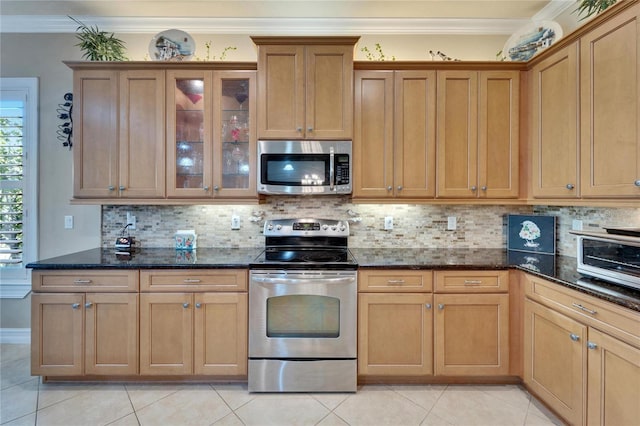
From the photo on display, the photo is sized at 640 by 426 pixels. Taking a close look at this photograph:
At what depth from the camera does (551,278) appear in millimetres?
1829

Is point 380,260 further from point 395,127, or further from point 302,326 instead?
point 395,127

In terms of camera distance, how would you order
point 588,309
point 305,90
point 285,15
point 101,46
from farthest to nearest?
point 285,15, point 101,46, point 305,90, point 588,309

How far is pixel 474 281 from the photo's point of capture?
2.16 meters

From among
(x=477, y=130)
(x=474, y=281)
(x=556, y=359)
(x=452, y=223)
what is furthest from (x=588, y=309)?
(x=477, y=130)

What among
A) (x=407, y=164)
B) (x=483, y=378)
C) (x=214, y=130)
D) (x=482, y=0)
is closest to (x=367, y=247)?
(x=407, y=164)

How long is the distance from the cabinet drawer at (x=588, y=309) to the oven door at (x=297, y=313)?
1.21 m

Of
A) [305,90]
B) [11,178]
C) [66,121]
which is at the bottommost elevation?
[11,178]

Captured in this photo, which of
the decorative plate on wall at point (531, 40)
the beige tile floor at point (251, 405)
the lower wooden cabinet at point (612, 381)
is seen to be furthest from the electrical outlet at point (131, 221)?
the decorative plate on wall at point (531, 40)

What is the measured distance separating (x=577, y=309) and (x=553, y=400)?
657mm

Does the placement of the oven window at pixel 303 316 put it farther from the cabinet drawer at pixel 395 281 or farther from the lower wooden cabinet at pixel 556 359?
the lower wooden cabinet at pixel 556 359

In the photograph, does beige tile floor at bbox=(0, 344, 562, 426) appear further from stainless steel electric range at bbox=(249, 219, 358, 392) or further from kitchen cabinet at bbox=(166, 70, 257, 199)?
kitchen cabinet at bbox=(166, 70, 257, 199)

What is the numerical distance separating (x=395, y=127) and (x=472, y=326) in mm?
1635

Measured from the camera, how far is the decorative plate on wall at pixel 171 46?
2.56 meters

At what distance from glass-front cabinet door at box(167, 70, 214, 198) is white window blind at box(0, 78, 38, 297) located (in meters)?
1.50
